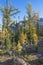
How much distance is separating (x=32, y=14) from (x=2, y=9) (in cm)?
576

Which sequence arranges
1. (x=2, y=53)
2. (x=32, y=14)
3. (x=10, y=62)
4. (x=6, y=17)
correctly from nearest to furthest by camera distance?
(x=10, y=62) < (x=2, y=53) < (x=6, y=17) < (x=32, y=14)

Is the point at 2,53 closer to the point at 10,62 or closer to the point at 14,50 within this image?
the point at 14,50

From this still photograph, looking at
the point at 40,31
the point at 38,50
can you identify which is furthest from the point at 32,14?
the point at 38,50

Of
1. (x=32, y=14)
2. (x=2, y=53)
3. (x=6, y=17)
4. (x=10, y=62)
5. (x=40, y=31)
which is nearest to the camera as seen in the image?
(x=10, y=62)

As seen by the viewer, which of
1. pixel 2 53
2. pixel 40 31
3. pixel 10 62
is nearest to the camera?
pixel 10 62

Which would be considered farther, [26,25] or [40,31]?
[40,31]

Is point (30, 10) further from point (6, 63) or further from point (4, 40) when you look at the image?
point (6, 63)

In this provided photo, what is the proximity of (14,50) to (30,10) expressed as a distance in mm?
11640

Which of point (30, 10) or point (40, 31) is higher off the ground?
point (30, 10)

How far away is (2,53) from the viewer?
82.7ft

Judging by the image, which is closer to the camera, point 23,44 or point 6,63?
point 6,63

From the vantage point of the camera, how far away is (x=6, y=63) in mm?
18188

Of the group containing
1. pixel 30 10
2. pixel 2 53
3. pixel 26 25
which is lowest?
pixel 2 53

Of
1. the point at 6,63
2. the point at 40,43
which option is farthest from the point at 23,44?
the point at 6,63
